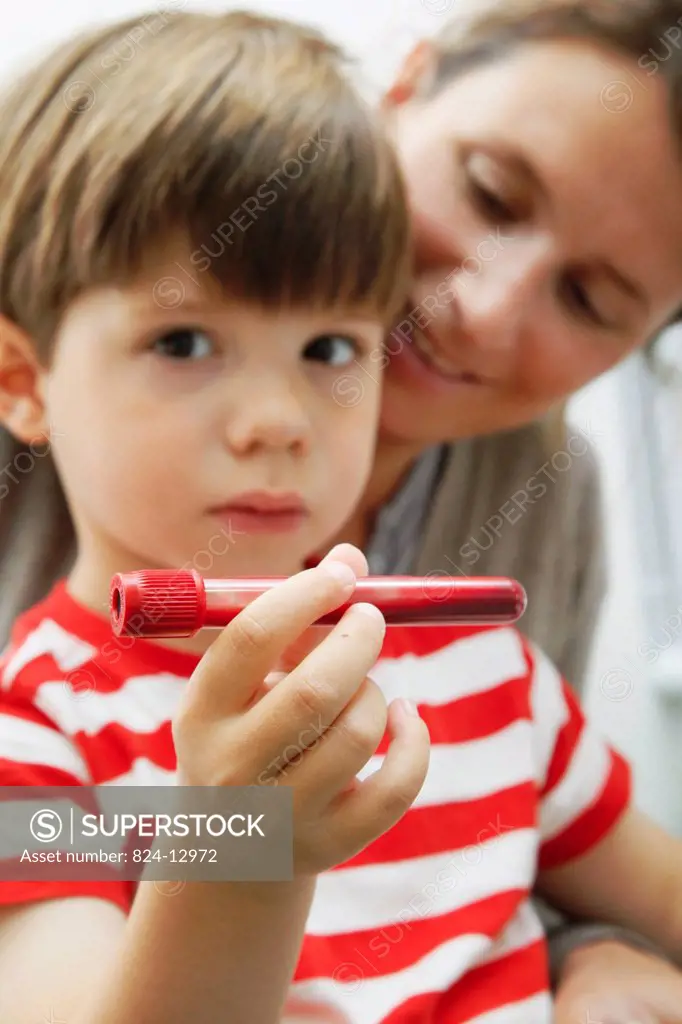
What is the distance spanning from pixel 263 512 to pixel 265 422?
0.04 meters

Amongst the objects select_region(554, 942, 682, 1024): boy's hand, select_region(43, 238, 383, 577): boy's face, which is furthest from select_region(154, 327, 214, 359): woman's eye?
select_region(554, 942, 682, 1024): boy's hand

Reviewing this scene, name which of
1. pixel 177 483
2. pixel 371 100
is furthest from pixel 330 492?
pixel 371 100

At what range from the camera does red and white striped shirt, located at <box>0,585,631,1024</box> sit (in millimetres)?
377

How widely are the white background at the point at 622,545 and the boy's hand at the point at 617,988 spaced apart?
0.29 feet

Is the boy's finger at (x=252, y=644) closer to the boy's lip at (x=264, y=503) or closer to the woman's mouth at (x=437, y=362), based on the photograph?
the boy's lip at (x=264, y=503)

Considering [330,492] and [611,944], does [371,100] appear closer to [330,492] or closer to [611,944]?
[330,492]

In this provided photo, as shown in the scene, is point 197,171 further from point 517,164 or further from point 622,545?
point 622,545

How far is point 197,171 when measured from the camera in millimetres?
375

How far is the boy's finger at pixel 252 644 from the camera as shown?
0.90ft

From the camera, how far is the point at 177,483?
38 cm

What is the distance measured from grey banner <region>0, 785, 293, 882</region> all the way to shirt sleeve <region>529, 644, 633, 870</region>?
0.68ft

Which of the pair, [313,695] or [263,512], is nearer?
[313,695]

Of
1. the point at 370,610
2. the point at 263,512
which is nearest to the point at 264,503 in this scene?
the point at 263,512

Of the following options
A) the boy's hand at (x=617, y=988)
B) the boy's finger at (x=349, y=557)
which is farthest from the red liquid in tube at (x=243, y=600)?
the boy's hand at (x=617, y=988)
